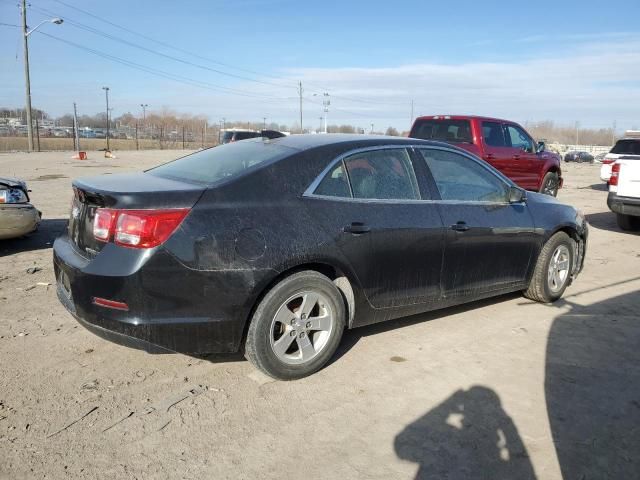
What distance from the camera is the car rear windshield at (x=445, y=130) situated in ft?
35.7

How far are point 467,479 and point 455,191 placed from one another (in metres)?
2.46

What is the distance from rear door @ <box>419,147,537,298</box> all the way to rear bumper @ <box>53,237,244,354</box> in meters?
1.92

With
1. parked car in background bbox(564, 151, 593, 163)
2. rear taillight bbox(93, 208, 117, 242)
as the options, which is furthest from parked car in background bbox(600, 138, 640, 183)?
parked car in background bbox(564, 151, 593, 163)

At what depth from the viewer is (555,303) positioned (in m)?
5.39

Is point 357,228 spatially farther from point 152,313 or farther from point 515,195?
point 515,195

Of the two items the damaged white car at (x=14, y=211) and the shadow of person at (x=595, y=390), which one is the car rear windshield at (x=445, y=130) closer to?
the shadow of person at (x=595, y=390)

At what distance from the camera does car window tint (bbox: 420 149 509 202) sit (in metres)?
4.38

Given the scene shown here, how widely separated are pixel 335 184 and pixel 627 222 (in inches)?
332

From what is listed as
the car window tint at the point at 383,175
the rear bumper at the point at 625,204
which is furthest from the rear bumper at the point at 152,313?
the rear bumper at the point at 625,204

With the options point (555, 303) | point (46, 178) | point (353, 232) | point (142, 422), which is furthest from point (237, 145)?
point (46, 178)

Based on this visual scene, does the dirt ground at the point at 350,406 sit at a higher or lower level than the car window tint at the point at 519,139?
lower

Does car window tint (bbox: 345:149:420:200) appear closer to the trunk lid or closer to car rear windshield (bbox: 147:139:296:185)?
car rear windshield (bbox: 147:139:296:185)

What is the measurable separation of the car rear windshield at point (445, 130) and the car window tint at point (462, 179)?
6.29 m

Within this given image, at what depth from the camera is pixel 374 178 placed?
3975mm
